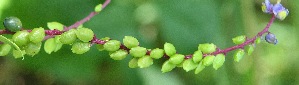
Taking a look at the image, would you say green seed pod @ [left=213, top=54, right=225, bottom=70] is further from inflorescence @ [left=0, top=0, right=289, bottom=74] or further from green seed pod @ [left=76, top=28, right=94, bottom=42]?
green seed pod @ [left=76, top=28, right=94, bottom=42]

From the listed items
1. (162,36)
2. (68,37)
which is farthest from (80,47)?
(162,36)

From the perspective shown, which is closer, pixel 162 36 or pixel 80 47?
pixel 80 47

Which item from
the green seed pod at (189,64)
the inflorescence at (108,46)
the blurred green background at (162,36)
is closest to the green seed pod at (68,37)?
the inflorescence at (108,46)

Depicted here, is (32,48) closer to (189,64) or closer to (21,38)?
(21,38)

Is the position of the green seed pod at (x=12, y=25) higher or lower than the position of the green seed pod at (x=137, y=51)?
higher

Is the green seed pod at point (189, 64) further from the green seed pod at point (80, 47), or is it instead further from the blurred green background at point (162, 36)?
the blurred green background at point (162, 36)

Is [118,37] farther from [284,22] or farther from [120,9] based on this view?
[284,22]

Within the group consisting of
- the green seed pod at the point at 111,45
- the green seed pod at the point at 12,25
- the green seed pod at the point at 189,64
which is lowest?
the green seed pod at the point at 189,64
